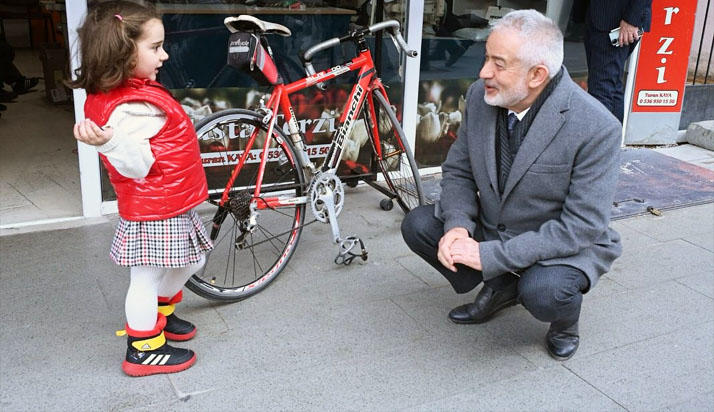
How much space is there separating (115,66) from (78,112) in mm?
1839

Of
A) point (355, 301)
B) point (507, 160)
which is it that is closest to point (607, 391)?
point (507, 160)

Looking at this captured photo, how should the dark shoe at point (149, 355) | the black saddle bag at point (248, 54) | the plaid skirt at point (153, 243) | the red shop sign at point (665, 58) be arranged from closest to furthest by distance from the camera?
1. the plaid skirt at point (153, 243)
2. the dark shoe at point (149, 355)
3. the black saddle bag at point (248, 54)
4. the red shop sign at point (665, 58)

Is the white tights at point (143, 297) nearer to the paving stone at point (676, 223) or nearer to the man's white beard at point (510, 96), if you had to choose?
the man's white beard at point (510, 96)

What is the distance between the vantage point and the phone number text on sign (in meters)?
6.12

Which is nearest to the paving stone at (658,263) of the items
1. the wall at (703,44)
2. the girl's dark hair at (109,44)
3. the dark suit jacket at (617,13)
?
the dark suit jacket at (617,13)

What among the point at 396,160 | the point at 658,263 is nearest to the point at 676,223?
the point at 658,263

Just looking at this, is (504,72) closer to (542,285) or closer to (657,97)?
(542,285)

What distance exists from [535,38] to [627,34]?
2.01 m

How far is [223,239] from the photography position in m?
3.70

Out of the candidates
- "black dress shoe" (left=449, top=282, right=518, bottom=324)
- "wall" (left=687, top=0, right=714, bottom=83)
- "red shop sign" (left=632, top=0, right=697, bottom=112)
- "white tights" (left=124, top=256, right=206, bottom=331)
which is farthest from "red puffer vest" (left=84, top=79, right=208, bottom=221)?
"wall" (left=687, top=0, right=714, bottom=83)

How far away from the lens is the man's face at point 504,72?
8.59 ft

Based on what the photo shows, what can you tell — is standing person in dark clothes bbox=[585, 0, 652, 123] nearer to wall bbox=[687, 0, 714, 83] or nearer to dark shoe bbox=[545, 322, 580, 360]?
dark shoe bbox=[545, 322, 580, 360]

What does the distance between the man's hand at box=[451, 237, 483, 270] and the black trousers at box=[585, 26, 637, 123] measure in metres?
2.19

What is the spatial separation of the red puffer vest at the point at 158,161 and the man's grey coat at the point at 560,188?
44.4 inches
